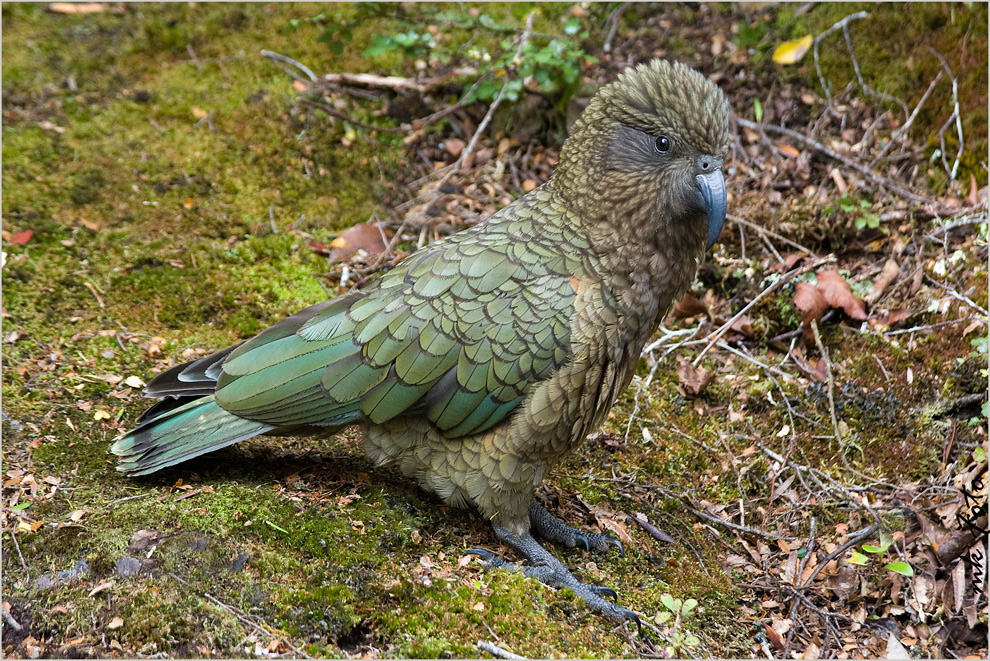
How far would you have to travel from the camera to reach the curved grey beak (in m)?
3.67

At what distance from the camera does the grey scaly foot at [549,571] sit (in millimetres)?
3796

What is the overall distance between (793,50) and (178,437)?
19.2ft

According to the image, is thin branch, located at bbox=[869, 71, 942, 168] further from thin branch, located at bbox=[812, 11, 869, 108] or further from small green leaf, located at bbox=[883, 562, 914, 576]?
small green leaf, located at bbox=[883, 562, 914, 576]

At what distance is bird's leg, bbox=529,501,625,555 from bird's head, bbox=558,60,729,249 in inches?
67.1

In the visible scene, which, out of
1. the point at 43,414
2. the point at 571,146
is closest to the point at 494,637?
the point at 571,146

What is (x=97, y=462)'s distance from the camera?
4082mm

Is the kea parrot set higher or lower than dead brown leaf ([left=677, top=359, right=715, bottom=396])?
higher

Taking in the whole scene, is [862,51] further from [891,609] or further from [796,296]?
[891,609]

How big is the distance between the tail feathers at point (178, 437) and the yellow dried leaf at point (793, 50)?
17.8 feet

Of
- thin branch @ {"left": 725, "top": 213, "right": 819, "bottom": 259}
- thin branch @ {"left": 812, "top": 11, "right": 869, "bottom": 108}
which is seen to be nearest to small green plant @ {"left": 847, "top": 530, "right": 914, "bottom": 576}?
thin branch @ {"left": 725, "top": 213, "right": 819, "bottom": 259}

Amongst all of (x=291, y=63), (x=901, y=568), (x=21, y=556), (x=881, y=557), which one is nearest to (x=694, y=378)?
(x=881, y=557)

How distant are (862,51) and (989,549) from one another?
14.7 ft

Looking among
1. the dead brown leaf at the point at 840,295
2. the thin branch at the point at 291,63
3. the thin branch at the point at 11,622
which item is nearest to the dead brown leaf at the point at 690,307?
the dead brown leaf at the point at 840,295

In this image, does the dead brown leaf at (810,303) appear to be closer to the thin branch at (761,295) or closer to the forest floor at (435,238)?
the forest floor at (435,238)
